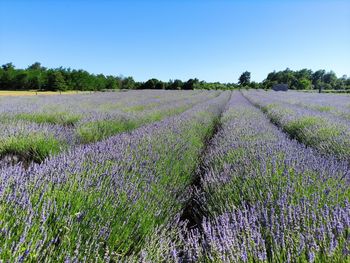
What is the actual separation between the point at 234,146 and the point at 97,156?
167 cm

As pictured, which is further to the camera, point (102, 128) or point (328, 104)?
point (328, 104)

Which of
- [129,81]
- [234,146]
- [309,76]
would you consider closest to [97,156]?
[234,146]

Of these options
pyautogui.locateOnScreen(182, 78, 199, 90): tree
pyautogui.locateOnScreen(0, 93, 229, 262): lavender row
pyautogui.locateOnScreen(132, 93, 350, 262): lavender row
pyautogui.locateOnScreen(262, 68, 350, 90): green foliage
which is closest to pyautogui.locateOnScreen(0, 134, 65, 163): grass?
pyautogui.locateOnScreen(0, 93, 229, 262): lavender row

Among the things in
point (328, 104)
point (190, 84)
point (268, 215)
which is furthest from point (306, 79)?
point (268, 215)

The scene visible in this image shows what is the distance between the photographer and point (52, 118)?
7.27 meters

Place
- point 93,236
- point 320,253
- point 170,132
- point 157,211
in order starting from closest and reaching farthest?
1. point 320,253
2. point 93,236
3. point 157,211
4. point 170,132

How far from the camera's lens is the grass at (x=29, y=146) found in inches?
164

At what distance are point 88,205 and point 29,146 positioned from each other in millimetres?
2984

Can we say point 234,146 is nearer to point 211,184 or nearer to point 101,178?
point 211,184

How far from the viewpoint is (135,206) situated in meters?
1.90

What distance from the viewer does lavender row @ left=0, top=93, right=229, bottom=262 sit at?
4.28 feet

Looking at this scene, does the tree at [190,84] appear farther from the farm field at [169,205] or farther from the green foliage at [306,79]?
the farm field at [169,205]

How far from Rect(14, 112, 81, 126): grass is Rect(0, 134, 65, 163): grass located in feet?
8.11

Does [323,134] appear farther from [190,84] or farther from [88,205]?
[190,84]
